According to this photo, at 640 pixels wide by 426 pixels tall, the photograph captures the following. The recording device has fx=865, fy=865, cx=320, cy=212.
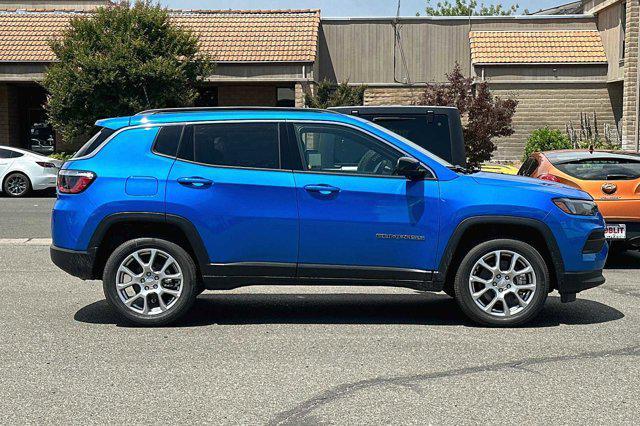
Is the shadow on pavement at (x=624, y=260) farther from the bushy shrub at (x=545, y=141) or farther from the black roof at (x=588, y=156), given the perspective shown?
the bushy shrub at (x=545, y=141)

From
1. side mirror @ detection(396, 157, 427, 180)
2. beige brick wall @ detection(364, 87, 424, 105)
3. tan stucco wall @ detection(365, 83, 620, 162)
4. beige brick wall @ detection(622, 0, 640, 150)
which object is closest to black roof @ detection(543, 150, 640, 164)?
side mirror @ detection(396, 157, 427, 180)

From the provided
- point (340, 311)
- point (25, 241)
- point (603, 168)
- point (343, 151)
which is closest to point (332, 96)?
point (25, 241)

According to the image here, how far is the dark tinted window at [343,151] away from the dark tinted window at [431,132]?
3.03 metres

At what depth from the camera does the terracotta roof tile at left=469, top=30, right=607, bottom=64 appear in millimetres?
29281

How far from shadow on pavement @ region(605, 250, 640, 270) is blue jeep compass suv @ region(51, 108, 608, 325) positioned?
4.22 m

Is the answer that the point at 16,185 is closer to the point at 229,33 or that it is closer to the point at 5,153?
the point at 5,153

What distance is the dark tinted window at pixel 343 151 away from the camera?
7.38 m

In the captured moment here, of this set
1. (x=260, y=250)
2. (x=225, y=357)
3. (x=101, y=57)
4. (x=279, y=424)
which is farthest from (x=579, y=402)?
(x=101, y=57)

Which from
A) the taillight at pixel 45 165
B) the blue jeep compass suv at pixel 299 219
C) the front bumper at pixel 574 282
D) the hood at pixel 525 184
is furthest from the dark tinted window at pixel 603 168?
the taillight at pixel 45 165

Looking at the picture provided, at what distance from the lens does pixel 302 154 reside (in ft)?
24.3

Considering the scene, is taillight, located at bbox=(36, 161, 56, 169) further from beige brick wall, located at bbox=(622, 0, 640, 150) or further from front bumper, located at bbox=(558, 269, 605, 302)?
front bumper, located at bbox=(558, 269, 605, 302)

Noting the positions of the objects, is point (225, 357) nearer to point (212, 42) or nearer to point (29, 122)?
point (212, 42)

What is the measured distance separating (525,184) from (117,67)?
19.3 metres

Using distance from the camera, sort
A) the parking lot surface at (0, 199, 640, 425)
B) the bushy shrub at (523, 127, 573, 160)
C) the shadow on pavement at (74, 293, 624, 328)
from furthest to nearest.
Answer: the bushy shrub at (523, 127, 573, 160) < the shadow on pavement at (74, 293, 624, 328) < the parking lot surface at (0, 199, 640, 425)
